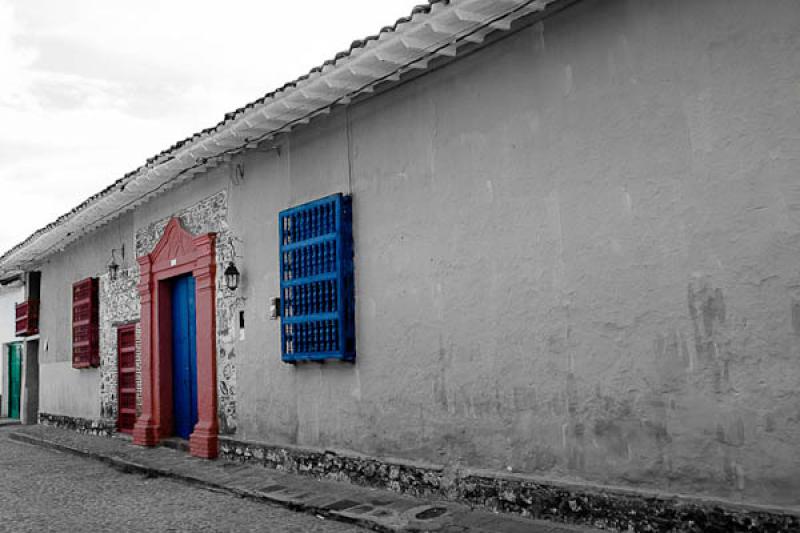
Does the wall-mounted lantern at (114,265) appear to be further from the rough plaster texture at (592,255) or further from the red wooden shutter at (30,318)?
the rough plaster texture at (592,255)

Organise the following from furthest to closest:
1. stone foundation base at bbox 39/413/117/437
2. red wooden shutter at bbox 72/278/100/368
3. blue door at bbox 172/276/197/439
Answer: red wooden shutter at bbox 72/278/100/368 → stone foundation base at bbox 39/413/117/437 → blue door at bbox 172/276/197/439

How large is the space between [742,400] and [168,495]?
4991 millimetres

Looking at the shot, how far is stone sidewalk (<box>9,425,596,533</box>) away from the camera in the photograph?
4820 mm

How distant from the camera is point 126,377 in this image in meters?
11.1

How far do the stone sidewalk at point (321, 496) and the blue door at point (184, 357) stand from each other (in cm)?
46

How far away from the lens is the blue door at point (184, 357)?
9508mm

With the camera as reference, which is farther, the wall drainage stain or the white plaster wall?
the white plaster wall

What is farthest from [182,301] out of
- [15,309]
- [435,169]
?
[15,309]

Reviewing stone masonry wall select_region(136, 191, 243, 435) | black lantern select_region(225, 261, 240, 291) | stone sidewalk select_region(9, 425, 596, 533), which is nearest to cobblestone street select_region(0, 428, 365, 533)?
stone sidewalk select_region(9, 425, 596, 533)

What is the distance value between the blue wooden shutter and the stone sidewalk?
1.13 meters

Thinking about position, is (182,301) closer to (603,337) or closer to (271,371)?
(271,371)

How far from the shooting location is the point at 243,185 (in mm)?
8250

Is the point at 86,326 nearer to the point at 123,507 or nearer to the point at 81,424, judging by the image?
the point at 81,424

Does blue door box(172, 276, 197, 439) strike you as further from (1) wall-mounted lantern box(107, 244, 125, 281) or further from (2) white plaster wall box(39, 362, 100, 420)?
(2) white plaster wall box(39, 362, 100, 420)
